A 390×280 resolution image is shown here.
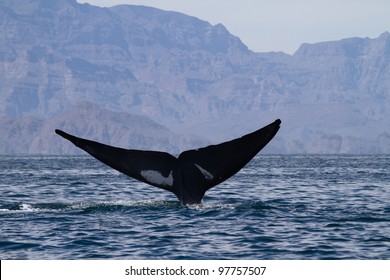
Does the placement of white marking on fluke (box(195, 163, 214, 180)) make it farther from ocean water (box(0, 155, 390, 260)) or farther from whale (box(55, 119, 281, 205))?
ocean water (box(0, 155, 390, 260))

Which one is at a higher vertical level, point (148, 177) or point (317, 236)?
point (148, 177)

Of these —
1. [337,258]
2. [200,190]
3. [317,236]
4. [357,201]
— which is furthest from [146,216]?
[357,201]

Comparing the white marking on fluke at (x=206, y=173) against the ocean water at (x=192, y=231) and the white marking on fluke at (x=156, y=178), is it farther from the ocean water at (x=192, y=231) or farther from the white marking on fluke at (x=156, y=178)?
the ocean water at (x=192, y=231)

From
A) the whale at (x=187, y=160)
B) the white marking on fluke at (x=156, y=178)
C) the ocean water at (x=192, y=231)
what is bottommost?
the ocean water at (x=192, y=231)

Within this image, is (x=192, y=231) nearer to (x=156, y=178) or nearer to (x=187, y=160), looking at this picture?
(x=156, y=178)

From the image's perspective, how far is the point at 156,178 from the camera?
839 inches

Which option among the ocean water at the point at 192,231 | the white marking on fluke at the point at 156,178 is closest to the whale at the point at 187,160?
the white marking on fluke at the point at 156,178

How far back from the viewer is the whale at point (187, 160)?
813 inches

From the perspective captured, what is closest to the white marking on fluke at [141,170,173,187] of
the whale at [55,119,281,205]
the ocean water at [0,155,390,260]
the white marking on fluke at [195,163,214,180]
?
the whale at [55,119,281,205]

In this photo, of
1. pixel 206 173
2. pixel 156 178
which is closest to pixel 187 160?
pixel 206 173

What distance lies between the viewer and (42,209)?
2742 centimetres

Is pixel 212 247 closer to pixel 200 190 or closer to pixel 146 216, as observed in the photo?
pixel 200 190

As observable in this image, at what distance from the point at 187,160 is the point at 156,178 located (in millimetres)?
892
